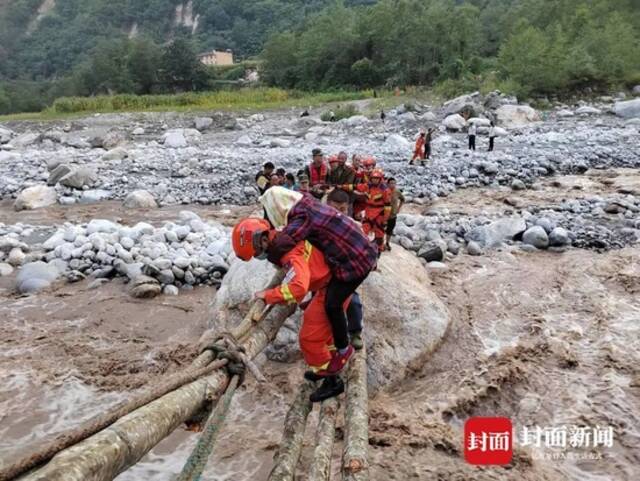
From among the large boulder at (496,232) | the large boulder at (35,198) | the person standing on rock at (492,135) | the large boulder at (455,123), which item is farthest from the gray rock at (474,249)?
the large boulder at (455,123)

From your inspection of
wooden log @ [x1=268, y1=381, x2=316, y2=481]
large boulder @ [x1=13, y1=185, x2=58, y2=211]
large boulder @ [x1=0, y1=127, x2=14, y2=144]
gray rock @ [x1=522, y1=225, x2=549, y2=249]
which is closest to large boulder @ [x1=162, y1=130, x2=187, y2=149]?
large boulder @ [x1=13, y1=185, x2=58, y2=211]

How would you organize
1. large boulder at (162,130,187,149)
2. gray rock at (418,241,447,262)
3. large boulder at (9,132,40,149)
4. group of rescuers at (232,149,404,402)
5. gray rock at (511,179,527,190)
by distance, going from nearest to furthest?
group of rescuers at (232,149,404,402), gray rock at (418,241,447,262), gray rock at (511,179,527,190), large boulder at (162,130,187,149), large boulder at (9,132,40,149)

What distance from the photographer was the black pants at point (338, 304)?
12.4ft

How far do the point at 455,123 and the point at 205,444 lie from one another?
68.9 ft

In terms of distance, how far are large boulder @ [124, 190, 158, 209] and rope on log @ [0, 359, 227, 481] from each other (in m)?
10.4

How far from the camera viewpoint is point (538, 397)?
5055mm

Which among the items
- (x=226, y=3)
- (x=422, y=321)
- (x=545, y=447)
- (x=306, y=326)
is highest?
(x=226, y=3)

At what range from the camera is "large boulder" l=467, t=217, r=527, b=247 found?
9234mm

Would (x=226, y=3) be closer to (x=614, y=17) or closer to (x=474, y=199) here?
(x=614, y=17)

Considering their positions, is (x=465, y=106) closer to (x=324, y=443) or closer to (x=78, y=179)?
(x=78, y=179)

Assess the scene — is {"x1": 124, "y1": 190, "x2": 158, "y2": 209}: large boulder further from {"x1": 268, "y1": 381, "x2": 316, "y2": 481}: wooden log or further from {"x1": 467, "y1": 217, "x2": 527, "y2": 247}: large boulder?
{"x1": 268, "y1": 381, "x2": 316, "y2": 481}: wooden log

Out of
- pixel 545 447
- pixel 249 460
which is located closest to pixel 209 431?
pixel 249 460

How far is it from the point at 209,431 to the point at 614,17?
38033mm

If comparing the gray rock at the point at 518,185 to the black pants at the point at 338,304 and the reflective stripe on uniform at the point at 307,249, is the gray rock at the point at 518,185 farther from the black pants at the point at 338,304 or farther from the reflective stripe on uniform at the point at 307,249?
the reflective stripe on uniform at the point at 307,249
